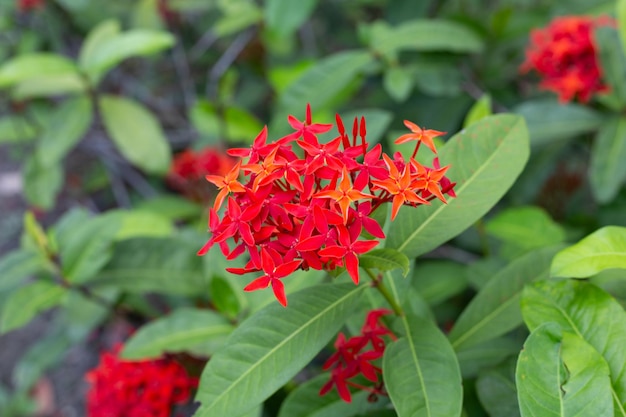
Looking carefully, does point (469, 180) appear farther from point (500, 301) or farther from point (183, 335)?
point (183, 335)

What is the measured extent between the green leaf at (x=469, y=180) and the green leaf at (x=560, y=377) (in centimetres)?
20

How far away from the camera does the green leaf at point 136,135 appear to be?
2.17 m

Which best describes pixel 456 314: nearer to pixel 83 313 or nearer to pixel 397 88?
pixel 397 88

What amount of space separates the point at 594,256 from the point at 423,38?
115 centimetres

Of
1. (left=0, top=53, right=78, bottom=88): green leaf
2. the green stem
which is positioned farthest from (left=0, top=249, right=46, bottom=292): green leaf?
the green stem

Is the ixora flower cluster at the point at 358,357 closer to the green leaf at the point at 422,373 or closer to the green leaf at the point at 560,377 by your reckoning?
the green leaf at the point at 422,373

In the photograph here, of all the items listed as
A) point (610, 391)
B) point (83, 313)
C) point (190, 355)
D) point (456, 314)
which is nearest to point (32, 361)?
point (83, 313)

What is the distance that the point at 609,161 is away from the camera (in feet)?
5.43

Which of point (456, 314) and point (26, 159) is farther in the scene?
point (26, 159)

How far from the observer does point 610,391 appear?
2.64 ft

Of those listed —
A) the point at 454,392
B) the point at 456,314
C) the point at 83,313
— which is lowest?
the point at 456,314

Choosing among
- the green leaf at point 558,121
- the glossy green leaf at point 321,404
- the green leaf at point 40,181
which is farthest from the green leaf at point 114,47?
the glossy green leaf at point 321,404

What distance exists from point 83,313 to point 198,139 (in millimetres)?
1058

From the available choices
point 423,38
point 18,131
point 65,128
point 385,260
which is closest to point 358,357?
point 385,260
